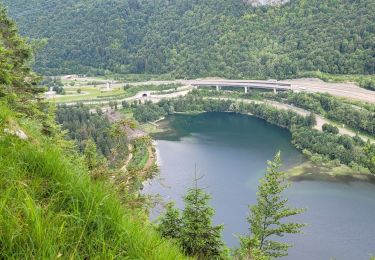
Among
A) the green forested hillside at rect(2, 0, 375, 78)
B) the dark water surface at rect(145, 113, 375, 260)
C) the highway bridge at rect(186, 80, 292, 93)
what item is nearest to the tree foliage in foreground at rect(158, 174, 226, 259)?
the dark water surface at rect(145, 113, 375, 260)

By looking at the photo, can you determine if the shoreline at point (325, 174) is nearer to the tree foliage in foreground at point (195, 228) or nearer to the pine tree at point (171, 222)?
the tree foliage in foreground at point (195, 228)

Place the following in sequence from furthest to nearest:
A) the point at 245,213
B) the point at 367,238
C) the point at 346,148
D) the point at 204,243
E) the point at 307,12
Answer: the point at 307,12 → the point at 346,148 → the point at 245,213 → the point at 367,238 → the point at 204,243

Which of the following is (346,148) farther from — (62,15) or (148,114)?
(62,15)

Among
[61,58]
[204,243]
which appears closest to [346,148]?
[204,243]

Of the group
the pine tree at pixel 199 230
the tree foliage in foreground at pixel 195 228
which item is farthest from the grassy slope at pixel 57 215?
the tree foliage in foreground at pixel 195 228

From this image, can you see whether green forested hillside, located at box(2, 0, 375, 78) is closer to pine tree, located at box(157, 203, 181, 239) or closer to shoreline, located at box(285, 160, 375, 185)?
shoreline, located at box(285, 160, 375, 185)

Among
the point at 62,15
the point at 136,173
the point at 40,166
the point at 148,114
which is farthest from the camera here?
the point at 62,15
